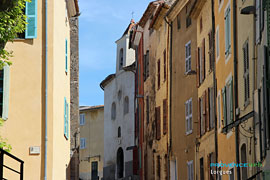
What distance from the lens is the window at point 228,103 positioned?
1978cm

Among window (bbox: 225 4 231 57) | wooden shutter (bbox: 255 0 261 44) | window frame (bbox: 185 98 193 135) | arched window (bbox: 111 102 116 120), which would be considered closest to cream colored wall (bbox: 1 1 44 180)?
window (bbox: 225 4 231 57)

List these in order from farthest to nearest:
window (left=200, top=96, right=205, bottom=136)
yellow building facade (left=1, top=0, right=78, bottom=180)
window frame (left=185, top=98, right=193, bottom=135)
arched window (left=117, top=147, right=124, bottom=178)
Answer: arched window (left=117, top=147, right=124, bottom=178) < window frame (left=185, top=98, right=193, bottom=135) < window (left=200, top=96, right=205, bottom=136) < yellow building facade (left=1, top=0, right=78, bottom=180)

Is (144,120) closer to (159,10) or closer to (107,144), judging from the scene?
(159,10)

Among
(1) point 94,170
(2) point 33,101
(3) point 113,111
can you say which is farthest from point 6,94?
(1) point 94,170

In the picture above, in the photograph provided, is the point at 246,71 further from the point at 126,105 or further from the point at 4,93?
the point at 126,105

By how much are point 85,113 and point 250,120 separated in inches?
1821

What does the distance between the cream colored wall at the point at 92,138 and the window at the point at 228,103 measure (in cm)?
4098

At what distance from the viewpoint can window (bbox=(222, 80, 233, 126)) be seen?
19.8 metres

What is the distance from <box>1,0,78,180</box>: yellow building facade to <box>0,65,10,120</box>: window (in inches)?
2.0

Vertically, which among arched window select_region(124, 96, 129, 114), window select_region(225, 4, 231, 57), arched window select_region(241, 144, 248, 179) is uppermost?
arched window select_region(124, 96, 129, 114)

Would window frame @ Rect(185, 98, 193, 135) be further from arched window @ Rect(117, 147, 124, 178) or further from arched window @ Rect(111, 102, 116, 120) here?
arched window @ Rect(111, 102, 116, 120)

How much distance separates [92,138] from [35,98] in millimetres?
40625

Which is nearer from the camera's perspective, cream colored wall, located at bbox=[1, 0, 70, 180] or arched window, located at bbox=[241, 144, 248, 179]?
arched window, located at bbox=[241, 144, 248, 179]

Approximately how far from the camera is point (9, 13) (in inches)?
595
